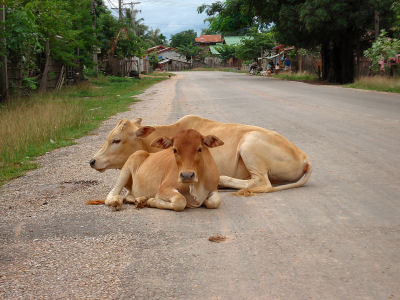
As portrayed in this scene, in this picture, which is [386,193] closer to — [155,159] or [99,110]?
[155,159]

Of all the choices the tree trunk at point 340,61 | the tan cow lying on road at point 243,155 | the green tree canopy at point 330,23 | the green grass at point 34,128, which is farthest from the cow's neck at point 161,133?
the tree trunk at point 340,61

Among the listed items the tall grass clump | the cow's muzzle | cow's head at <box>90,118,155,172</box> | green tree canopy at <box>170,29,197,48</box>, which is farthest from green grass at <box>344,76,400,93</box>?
green tree canopy at <box>170,29,197,48</box>

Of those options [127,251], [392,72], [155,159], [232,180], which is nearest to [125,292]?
[127,251]

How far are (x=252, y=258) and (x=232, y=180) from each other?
2.42 metres

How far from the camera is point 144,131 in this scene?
6473 millimetres

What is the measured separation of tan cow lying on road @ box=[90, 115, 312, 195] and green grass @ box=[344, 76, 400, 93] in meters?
16.6

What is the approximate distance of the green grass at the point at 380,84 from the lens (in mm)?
22150

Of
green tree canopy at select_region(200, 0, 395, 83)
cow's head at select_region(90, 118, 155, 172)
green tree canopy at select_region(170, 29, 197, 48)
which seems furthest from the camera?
green tree canopy at select_region(170, 29, 197, 48)

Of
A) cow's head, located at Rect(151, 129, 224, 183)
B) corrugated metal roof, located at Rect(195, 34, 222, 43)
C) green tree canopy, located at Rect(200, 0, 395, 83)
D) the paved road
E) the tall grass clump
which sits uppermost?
corrugated metal roof, located at Rect(195, 34, 222, 43)

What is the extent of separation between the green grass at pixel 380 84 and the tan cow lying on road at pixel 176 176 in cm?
1786

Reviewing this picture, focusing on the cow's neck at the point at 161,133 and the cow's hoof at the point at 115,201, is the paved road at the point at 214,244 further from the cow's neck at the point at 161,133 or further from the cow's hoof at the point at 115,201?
the cow's neck at the point at 161,133

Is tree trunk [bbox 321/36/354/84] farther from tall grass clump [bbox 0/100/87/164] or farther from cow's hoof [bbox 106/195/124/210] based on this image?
cow's hoof [bbox 106/195/124/210]

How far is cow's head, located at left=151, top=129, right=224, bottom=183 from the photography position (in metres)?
4.94

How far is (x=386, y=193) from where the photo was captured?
5.86m
